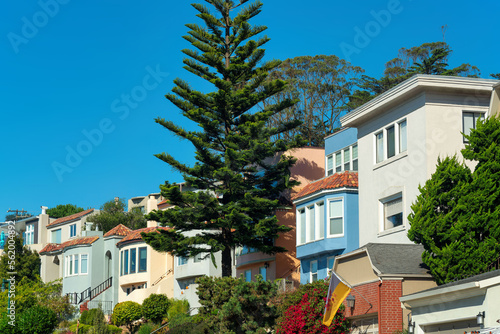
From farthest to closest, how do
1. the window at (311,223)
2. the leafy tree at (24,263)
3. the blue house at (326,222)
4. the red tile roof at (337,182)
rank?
the leafy tree at (24,263), the window at (311,223), the red tile roof at (337,182), the blue house at (326,222)

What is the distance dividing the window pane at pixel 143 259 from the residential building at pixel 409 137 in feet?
90.1

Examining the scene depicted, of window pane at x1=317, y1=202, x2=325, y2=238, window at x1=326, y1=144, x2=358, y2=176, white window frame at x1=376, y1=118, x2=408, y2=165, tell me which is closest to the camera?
white window frame at x1=376, y1=118, x2=408, y2=165

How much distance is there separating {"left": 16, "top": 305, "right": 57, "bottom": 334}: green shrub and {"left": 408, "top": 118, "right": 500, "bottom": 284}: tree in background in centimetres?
2474

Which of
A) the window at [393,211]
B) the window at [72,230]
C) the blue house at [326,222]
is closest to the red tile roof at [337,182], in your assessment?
the blue house at [326,222]

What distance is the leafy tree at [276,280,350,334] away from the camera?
22750 millimetres

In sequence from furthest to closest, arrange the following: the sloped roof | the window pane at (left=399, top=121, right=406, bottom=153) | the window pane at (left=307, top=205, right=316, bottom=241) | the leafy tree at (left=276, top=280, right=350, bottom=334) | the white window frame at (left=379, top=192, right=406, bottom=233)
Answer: the window pane at (left=307, top=205, right=316, bottom=241) < the window pane at (left=399, top=121, right=406, bottom=153) < the white window frame at (left=379, top=192, right=406, bottom=233) < the leafy tree at (left=276, top=280, right=350, bottom=334) < the sloped roof

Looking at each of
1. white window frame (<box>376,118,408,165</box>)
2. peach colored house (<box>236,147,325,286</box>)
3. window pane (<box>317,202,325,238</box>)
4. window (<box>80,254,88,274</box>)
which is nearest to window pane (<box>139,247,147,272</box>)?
window (<box>80,254,88,274</box>)

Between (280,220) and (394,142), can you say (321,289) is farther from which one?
(280,220)

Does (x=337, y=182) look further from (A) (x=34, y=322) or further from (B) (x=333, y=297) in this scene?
(A) (x=34, y=322)

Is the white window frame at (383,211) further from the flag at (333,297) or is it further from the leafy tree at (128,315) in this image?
the leafy tree at (128,315)

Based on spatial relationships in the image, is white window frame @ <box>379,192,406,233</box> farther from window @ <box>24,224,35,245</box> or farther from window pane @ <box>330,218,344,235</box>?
window @ <box>24,224,35,245</box>

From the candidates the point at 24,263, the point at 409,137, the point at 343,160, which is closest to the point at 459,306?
the point at 409,137

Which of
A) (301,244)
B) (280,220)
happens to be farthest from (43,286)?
(301,244)

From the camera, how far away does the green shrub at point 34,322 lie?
39.1 metres
